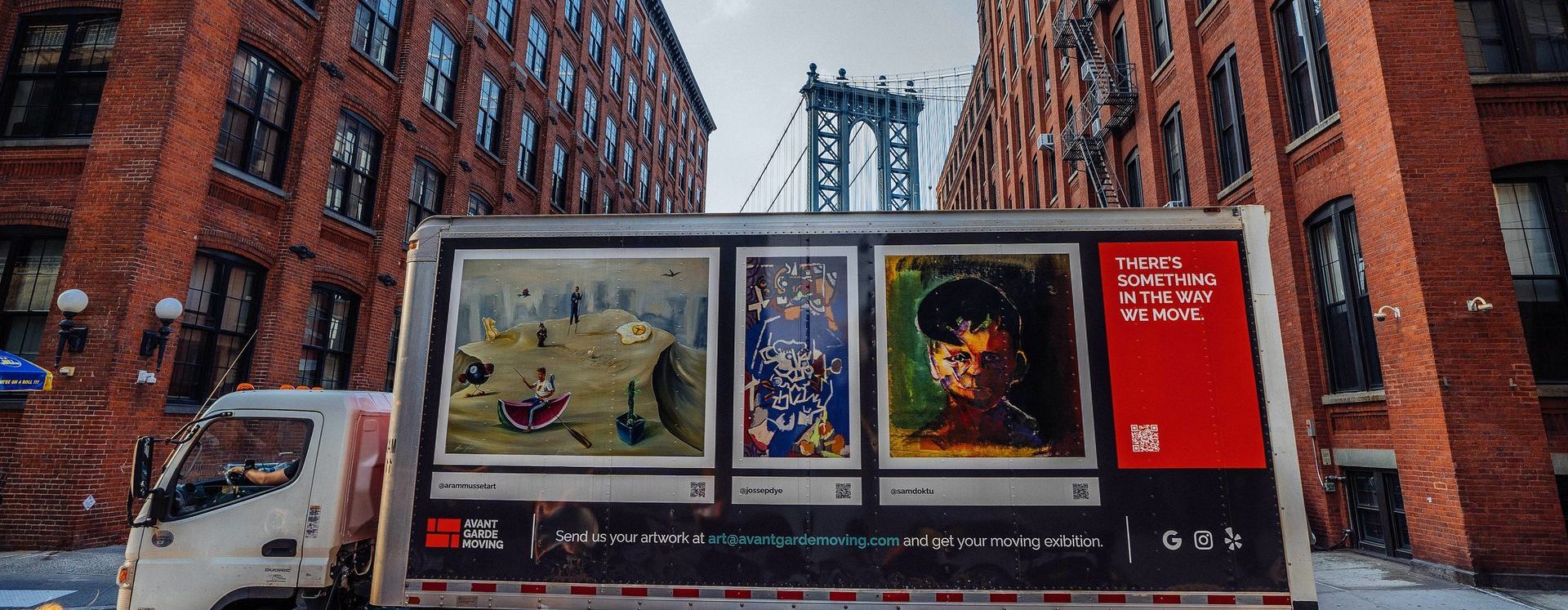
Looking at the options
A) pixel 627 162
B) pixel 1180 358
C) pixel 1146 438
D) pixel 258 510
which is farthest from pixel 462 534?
pixel 627 162

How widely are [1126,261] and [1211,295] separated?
0.66 meters

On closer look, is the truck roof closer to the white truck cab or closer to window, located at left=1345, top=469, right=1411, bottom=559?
the white truck cab

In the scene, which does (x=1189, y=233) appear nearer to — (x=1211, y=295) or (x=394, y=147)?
(x=1211, y=295)

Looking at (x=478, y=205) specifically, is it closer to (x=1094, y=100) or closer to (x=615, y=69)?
(x=615, y=69)

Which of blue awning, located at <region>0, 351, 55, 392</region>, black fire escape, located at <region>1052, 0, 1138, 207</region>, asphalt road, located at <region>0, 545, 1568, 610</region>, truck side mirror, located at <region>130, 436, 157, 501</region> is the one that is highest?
black fire escape, located at <region>1052, 0, 1138, 207</region>

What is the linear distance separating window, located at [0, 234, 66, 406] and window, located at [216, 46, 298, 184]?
2899 mm

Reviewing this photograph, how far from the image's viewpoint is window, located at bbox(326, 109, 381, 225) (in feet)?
52.2

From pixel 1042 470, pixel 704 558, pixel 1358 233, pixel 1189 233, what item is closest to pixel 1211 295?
pixel 1189 233

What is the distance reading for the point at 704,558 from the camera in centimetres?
518

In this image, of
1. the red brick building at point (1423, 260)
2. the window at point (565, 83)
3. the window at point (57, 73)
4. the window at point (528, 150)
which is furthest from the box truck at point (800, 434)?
the window at point (565, 83)

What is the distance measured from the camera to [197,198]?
12141 mm

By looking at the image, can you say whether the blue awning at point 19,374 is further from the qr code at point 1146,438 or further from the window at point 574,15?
the window at point 574,15

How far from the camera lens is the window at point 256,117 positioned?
43.4 feet

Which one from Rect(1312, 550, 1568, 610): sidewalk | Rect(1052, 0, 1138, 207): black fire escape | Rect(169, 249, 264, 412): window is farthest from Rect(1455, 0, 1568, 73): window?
Rect(169, 249, 264, 412): window
